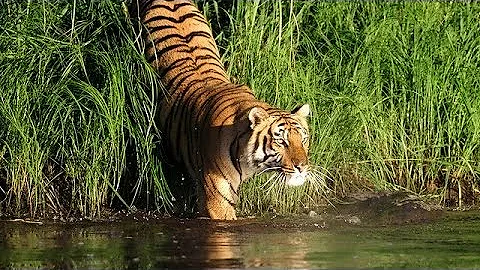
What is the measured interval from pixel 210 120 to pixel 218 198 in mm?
469

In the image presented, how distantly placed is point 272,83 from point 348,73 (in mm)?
616

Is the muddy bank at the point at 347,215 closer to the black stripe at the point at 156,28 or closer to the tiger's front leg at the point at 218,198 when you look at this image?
the tiger's front leg at the point at 218,198

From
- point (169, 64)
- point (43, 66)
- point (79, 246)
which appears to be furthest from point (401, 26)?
point (79, 246)

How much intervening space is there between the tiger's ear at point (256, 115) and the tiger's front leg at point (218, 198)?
40cm

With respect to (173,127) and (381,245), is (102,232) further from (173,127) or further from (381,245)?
(381,245)

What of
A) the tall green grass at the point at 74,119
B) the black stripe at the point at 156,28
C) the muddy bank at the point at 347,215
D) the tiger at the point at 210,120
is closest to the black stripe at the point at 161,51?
the tiger at the point at 210,120

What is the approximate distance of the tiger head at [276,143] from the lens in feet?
22.3

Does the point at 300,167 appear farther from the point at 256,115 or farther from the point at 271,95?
the point at 271,95

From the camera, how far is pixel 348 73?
819cm

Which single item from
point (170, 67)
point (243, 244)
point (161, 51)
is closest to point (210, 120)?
point (170, 67)

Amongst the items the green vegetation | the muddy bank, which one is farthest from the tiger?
the muddy bank

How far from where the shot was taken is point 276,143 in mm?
6883

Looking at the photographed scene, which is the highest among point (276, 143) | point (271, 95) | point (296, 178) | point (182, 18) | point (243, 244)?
point (182, 18)

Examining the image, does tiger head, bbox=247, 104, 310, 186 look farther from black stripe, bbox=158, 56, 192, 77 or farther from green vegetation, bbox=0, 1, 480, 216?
black stripe, bbox=158, 56, 192, 77
